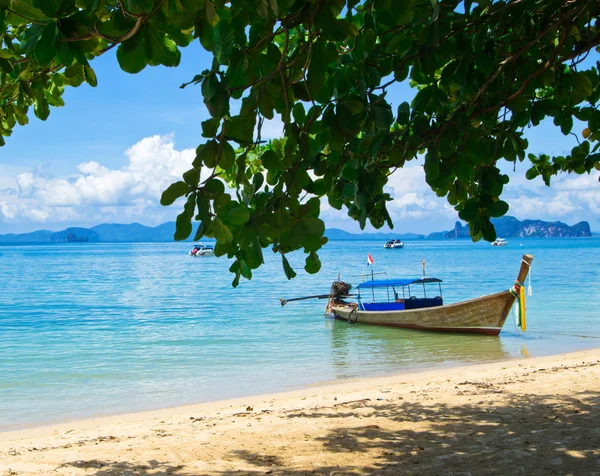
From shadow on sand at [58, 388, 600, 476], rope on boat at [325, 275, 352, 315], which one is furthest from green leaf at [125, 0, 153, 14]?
rope on boat at [325, 275, 352, 315]

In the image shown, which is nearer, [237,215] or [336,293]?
[237,215]

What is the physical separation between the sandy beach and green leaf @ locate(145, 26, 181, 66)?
11.9ft

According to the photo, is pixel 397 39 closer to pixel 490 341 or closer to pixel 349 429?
pixel 349 429

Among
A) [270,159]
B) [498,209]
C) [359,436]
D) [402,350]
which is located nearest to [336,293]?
[402,350]

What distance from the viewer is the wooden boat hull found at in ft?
54.0

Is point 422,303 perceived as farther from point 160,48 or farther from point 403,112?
point 160,48

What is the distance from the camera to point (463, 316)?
1698 cm

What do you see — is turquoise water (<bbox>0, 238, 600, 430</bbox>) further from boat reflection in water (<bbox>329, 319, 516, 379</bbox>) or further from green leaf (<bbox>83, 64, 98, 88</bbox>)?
green leaf (<bbox>83, 64, 98, 88</bbox>)

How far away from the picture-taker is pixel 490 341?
638 inches

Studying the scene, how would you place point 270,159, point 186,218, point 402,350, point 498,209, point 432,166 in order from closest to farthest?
point 186,218 → point 270,159 → point 498,209 → point 432,166 → point 402,350

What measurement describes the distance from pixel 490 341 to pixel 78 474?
1292 cm

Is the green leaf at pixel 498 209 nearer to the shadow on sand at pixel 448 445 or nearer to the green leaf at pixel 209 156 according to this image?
the green leaf at pixel 209 156

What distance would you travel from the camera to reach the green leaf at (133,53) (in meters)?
1.88

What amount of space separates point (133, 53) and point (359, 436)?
4.69 m
